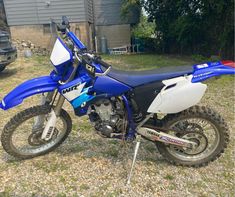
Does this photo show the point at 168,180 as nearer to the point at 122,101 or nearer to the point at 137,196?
the point at 137,196

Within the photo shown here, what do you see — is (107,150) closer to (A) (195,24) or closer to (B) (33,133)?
(B) (33,133)

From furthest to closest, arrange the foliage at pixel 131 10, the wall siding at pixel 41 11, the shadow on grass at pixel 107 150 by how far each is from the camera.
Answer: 1. the wall siding at pixel 41 11
2. the foliage at pixel 131 10
3. the shadow on grass at pixel 107 150

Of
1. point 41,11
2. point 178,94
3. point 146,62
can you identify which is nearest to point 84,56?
point 178,94

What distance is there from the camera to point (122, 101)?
2641 millimetres

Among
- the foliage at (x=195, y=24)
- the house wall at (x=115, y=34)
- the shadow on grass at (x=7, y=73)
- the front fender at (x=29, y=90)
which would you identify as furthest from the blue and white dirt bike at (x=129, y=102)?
the house wall at (x=115, y=34)

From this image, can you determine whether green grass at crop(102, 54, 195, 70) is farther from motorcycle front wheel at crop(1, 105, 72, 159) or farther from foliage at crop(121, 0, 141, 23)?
motorcycle front wheel at crop(1, 105, 72, 159)

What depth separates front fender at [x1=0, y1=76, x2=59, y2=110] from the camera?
2652 mm

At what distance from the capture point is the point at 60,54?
8.48 feet

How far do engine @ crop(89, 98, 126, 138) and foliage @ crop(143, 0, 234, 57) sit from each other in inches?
321

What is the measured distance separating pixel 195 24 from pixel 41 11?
8.42 meters

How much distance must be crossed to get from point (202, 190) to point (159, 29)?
12.8m

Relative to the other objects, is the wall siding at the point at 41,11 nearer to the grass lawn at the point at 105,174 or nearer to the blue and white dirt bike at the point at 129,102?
the grass lawn at the point at 105,174

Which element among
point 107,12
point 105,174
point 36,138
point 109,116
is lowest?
point 105,174

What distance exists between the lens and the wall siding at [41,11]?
13.6 meters
